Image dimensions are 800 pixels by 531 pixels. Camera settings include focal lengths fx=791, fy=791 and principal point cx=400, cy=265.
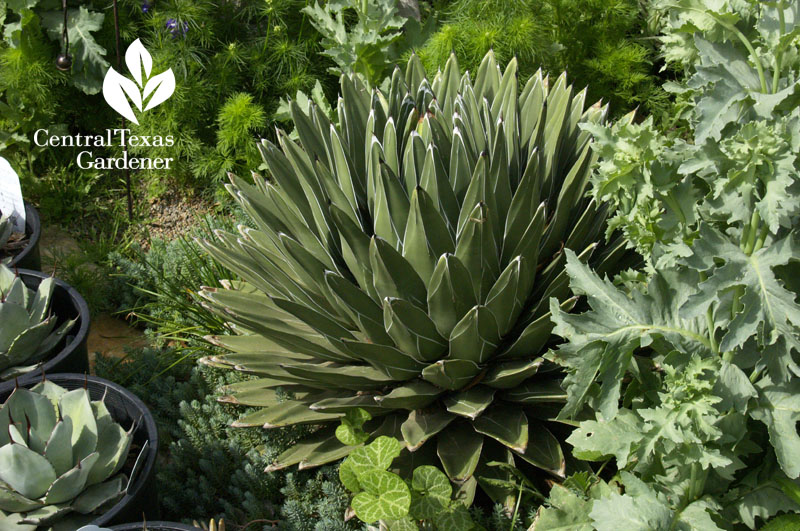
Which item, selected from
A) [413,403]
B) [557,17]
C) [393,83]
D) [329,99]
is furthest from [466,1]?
[413,403]

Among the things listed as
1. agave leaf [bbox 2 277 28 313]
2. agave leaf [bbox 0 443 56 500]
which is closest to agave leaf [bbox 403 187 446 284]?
agave leaf [bbox 0 443 56 500]

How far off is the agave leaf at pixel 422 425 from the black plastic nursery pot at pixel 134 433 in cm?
71

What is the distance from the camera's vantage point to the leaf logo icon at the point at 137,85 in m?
3.78

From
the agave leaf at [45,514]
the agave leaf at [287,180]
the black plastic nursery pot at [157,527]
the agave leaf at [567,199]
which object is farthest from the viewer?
the agave leaf at [287,180]

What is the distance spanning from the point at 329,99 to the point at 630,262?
2.18m

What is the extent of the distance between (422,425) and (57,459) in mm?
985

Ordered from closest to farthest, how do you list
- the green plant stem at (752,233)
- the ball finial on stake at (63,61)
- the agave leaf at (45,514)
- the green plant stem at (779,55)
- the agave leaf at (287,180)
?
1. the green plant stem at (779,55)
2. the green plant stem at (752,233)
3. the agave leaf at (45,514)
4. the agave leaf at (287,180)
5. the ball finial on stake at (63,61)

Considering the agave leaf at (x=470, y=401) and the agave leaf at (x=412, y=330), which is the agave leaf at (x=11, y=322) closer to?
the agave leaf at (x=412, y=330)

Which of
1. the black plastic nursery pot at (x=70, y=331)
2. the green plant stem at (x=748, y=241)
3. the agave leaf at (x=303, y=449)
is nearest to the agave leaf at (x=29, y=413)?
the black plastic nursery pot at (x=70, y=331)

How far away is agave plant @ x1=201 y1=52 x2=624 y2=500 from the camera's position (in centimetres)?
216

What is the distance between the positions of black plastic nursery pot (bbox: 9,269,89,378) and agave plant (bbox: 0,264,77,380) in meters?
0.04

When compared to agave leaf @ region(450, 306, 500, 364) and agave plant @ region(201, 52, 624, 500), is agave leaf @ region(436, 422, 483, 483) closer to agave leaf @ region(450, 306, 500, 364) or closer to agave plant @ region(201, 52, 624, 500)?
A: agave plant @ region(201, 52, 624, 500)

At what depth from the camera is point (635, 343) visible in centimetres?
191

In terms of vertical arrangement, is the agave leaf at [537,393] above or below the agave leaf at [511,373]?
below
